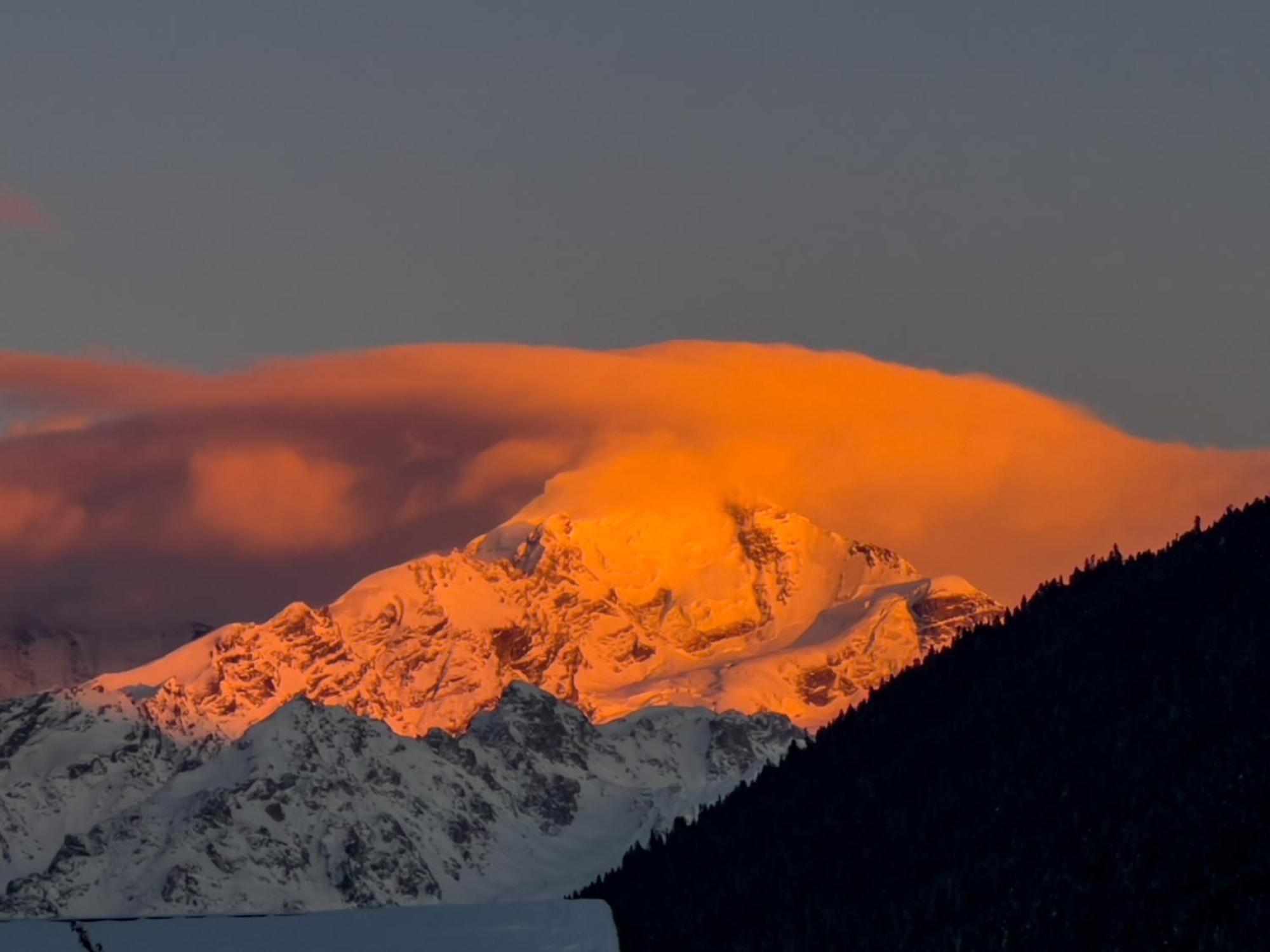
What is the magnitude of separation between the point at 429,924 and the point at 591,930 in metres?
5.57

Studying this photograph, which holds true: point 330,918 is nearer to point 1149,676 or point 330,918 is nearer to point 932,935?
point 932,935

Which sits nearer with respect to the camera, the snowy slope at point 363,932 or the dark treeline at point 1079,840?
the snowy slope at point 363,932

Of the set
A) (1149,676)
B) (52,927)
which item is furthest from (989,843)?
(52,927)

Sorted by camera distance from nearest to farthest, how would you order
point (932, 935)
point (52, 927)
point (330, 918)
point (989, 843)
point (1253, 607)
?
point (52, 927) < point (330, 918) < point (932, 935) < point (989, 843) < point (1253, 607)

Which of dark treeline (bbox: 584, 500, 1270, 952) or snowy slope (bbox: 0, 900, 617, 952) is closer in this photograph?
snowy slope (bbox: 0, 900, 617, 952)

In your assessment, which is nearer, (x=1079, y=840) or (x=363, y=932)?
(x=363, y=932)

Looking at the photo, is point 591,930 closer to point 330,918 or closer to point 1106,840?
point 330,918

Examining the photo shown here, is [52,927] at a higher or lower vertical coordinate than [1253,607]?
lower

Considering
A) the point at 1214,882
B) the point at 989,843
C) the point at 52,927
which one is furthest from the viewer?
the point at 989,843

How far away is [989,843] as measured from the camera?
585 ft

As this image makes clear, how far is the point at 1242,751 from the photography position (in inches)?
6639

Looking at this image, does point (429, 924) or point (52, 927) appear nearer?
point (52, 927)

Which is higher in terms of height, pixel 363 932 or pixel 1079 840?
pixel 1079 840

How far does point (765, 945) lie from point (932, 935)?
54.8 ft
